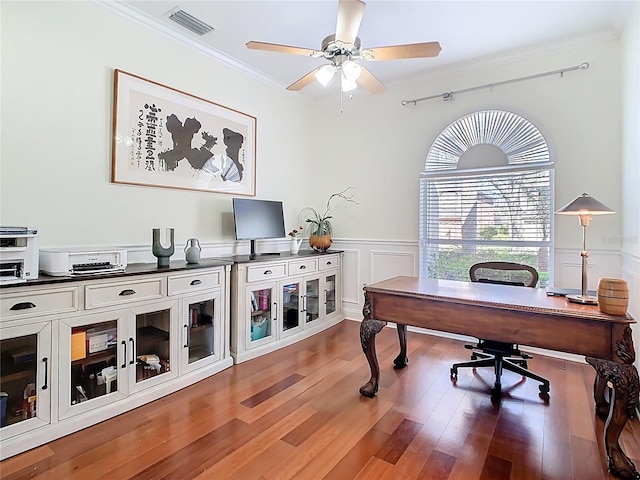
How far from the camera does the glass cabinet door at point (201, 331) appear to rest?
8.91ft

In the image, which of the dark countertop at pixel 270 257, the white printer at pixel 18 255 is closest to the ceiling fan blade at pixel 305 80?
the dark countertop at pixel 270 257

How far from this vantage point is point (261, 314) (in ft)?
11.4

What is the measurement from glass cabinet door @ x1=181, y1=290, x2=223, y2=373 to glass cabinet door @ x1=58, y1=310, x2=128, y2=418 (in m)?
0.48

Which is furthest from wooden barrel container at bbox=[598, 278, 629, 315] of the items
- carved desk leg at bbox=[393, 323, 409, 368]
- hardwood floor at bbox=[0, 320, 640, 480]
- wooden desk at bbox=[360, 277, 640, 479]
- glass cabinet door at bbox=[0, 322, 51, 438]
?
glass cabinet door at bbox=[0, 322, 51, 438]

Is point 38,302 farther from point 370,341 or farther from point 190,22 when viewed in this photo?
point 190,22

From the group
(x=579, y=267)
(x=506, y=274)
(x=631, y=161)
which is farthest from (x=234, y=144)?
(x=579, y=267)

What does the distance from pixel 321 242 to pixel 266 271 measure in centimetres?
114

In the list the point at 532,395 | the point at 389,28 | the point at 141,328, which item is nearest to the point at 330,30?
the point at 389,28

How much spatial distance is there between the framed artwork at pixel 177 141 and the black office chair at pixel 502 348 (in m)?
2.59

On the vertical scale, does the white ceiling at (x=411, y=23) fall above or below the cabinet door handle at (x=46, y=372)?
above

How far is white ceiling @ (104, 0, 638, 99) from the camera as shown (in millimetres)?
2709

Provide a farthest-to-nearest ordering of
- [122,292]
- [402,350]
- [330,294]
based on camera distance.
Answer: [330,294] < [402,350] < [122,292]

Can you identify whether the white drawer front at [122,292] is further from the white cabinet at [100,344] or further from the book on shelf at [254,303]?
the book on shelf at [254,303]

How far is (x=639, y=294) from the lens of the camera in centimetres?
232
